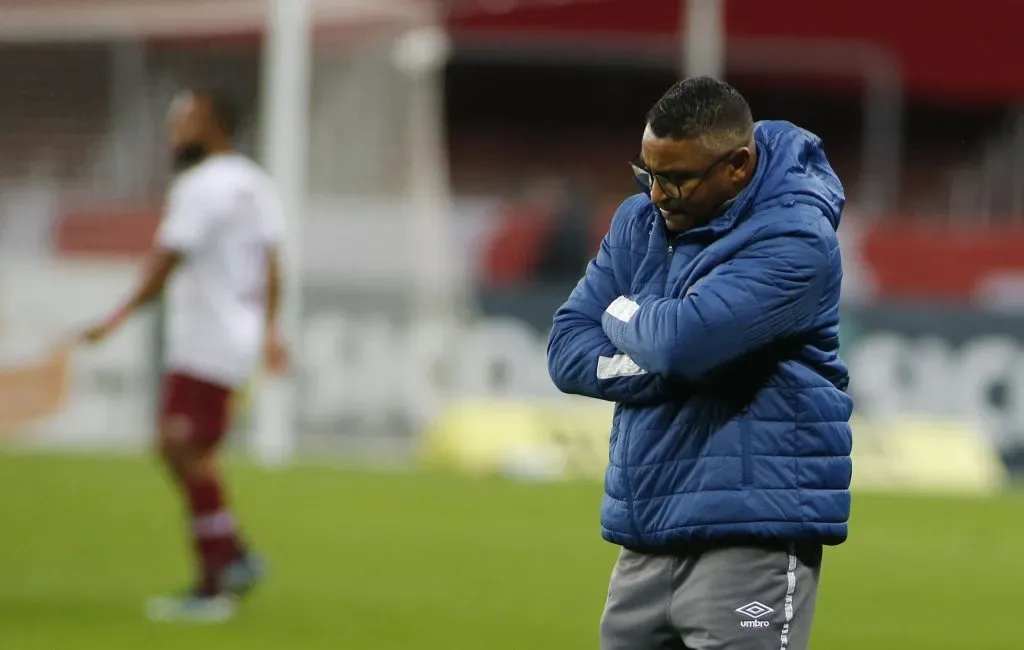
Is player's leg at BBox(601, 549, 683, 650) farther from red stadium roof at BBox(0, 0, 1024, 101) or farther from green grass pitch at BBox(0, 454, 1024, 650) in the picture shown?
red stadium roof at BBox(0, 0, 1024, 101)

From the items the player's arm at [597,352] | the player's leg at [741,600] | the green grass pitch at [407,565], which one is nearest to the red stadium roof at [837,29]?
the green grass pitch at [407,565]

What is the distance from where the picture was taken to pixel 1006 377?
17.3 meters

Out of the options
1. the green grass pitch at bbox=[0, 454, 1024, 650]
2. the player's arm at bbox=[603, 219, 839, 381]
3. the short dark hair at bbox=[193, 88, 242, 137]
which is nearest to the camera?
the player's arm at bbox=[603, 219, 839, 381]

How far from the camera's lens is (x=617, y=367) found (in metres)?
4.36

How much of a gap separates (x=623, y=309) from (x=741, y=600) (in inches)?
27.7

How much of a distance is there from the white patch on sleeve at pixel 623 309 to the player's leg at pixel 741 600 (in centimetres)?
56

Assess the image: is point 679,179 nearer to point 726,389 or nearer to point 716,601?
point 726,389

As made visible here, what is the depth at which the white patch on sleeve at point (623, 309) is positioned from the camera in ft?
14.1

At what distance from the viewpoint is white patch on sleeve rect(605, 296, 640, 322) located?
429 centimetres

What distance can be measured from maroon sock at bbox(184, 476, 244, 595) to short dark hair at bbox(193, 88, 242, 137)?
1682 millimetres

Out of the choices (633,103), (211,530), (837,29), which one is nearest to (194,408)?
(211,530)

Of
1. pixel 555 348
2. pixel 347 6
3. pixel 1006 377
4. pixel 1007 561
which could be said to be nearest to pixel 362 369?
pixel 347 6

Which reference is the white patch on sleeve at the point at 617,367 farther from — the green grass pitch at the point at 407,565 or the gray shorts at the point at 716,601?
the green grass pitch at the point at 407,565

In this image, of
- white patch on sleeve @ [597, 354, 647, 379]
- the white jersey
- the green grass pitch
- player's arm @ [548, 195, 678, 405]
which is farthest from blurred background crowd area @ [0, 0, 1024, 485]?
A: white patch on sleeve @ [597, 354, 647, 379]
